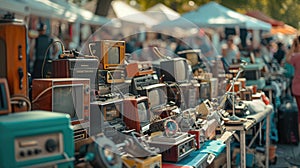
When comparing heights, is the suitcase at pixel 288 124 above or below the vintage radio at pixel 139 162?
below

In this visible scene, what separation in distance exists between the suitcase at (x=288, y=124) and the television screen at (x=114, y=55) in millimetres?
3552

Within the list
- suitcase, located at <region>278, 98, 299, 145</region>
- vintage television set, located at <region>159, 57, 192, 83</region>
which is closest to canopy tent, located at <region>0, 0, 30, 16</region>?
vintage television set, located at <region>159, 57, 192, 83</region>

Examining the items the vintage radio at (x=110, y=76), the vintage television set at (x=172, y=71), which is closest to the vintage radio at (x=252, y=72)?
the vintage television set at (x=172, y=71)

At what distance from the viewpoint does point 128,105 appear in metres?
2.68

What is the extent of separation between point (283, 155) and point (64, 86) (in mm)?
3938

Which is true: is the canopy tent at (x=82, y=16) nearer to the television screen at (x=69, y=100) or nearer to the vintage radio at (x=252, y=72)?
the vintage radio at (x=252, y=72)

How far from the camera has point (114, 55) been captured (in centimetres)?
297

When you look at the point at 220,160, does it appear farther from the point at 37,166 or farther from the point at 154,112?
the point at 37,166

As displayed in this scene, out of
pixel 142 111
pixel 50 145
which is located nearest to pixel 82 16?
pixel 142 111

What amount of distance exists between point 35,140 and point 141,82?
1.48 metres

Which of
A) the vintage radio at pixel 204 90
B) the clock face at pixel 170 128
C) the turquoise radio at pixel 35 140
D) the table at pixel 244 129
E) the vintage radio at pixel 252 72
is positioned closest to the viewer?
the turquoise radio at pixel 35 140

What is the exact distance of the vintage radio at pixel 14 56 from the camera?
6.44ft

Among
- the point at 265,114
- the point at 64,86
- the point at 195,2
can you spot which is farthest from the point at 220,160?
the point at 195,2

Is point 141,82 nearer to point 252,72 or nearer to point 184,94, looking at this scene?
point 184,94
